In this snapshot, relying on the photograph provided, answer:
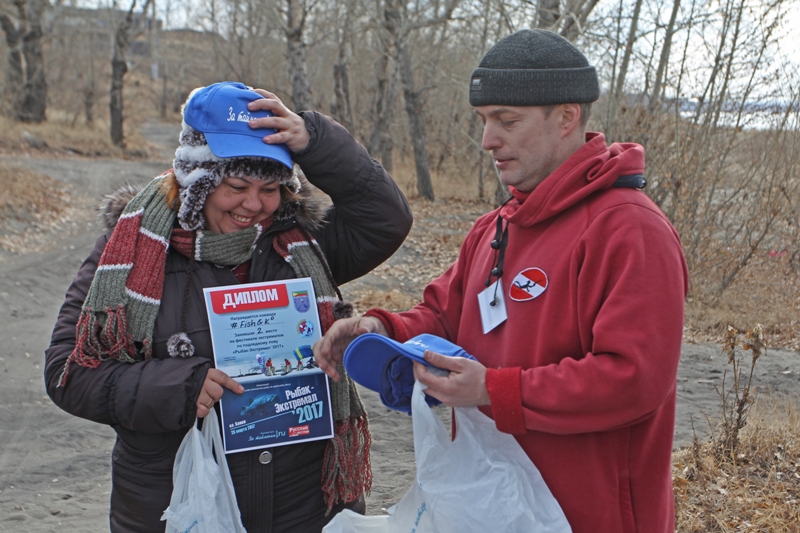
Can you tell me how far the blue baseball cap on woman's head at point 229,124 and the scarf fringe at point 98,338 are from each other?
1.89ft

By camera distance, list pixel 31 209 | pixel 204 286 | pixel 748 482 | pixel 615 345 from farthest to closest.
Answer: pixel 31 209 < pixel 748 482 < pixel 204 286 < pixel 615 345

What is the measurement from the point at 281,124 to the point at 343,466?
111 centimetres

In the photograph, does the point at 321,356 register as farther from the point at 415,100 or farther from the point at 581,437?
the point at 415,100

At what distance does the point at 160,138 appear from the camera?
3194cm

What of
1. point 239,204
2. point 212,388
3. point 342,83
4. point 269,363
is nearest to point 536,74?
point 239,204

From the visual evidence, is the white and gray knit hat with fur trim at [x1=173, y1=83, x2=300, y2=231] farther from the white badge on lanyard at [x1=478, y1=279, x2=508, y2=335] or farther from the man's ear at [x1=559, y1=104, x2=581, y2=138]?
the man's ear at [x1=559, y1=104, x2=581, y2=138]

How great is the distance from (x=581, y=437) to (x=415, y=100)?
16722 millimetres

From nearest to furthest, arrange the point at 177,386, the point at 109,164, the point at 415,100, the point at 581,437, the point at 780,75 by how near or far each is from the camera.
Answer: the point at 581,437 → the point at 177,386 → the point at 780,75 → the point at 415,100 → the point at 109,164

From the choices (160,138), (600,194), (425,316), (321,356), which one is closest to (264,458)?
(321,356)

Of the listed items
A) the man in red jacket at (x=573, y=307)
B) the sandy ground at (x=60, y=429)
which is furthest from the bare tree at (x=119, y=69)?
the man in red jacket at (x=573, y=307)

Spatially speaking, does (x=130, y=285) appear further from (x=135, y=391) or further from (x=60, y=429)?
(x=60, y=429)

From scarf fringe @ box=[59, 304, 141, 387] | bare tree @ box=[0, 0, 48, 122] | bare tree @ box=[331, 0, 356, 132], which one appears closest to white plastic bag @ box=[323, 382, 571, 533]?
scarf fringe @ box=[59, 304, 141, 387]

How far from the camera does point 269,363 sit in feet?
7.27

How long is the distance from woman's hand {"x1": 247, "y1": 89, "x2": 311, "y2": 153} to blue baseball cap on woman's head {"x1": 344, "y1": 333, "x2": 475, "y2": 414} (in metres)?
0.71
